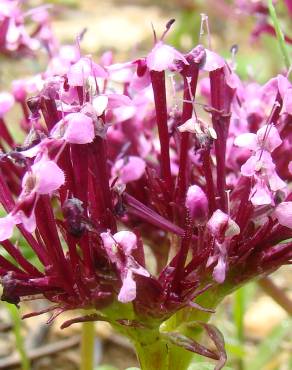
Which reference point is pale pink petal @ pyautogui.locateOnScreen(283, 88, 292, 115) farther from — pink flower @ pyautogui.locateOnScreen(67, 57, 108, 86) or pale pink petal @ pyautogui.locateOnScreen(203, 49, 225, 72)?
pink flower @ pyautogui.locateOnScreen(67, 57, 108, 86)

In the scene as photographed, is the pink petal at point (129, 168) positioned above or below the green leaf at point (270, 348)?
above

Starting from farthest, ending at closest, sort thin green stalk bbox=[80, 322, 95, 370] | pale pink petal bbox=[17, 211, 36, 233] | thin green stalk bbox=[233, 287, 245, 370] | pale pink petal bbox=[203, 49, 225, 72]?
thin green stalk bbox=[233, 287, 245, 370] → thin green stalk bbox=[80, 322, 95, 370] → pale pink petal bbox=[203, 49, 225, 72] → pale pink petal bbox=[17, 211, 36, 233]

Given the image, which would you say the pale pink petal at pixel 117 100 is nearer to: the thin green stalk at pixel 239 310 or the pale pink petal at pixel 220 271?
the pale pink petal at pixel 220 271

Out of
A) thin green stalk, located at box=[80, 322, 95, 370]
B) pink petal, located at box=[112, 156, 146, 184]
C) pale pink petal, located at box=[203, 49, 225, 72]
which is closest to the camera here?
pale pink petal, located at box=[203, 49, 225, 72]

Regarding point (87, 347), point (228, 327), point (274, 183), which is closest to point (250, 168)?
point (274, 183)

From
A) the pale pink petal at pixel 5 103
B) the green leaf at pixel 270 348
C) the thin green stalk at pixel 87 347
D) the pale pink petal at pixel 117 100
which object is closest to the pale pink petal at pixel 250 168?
the pale pink petal at pixel 117 100

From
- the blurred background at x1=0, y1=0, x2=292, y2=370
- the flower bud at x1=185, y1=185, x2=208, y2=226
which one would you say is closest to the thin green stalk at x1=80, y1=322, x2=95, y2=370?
the blurred background at x1=0, y1=0, x2=292, y2=370
